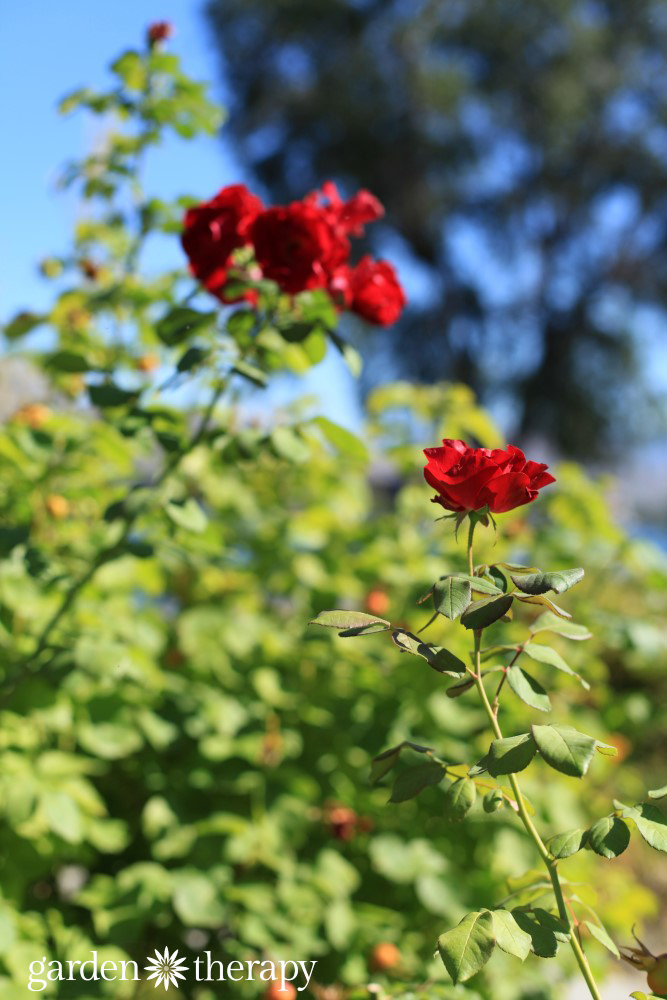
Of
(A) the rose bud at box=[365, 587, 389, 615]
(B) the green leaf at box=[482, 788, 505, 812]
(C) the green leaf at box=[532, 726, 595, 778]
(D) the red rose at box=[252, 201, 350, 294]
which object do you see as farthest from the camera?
(A) the rose bud at box=[365, 587, 389, 615]

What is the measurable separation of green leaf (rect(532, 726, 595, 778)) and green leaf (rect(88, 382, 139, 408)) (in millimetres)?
651

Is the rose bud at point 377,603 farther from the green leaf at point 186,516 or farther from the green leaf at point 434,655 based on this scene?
the green leaf at point 434,655

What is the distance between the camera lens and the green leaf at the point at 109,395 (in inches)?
39.6

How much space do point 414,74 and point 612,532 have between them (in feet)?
38.2

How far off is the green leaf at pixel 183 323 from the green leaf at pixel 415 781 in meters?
0.50

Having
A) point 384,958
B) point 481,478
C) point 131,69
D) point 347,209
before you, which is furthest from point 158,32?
point 384,958

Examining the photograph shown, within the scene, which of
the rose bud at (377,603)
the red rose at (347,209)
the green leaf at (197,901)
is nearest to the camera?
the red rose at (347,209)

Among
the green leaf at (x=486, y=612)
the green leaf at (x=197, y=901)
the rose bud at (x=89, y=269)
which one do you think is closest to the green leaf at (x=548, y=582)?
the green leaf at (x=486, y=612)

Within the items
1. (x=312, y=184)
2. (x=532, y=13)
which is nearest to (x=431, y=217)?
(x=312, y=184)

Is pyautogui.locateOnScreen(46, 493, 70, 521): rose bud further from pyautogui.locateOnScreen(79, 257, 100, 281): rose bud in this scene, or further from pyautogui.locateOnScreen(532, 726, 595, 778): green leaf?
pyautogui.locateOnScreen(532, 726, 595, 778): green leaf

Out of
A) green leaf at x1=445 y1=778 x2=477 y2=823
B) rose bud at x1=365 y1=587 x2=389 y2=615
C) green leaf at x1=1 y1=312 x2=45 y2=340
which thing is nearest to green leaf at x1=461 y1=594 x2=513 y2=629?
green leaf at x1=445 y1=778 x2=477 y2=823

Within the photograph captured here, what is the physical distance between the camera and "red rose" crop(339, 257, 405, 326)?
0.92 meters

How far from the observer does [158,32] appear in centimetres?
115

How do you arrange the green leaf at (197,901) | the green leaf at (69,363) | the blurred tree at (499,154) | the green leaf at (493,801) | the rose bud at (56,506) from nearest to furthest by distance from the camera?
1. the green leaf at (493,801)
2. the green leaf at (69,363)
3. the green leaf at (197,901)
4. the rose bud at (56,506)
5. the blurred tree at (499,154)
